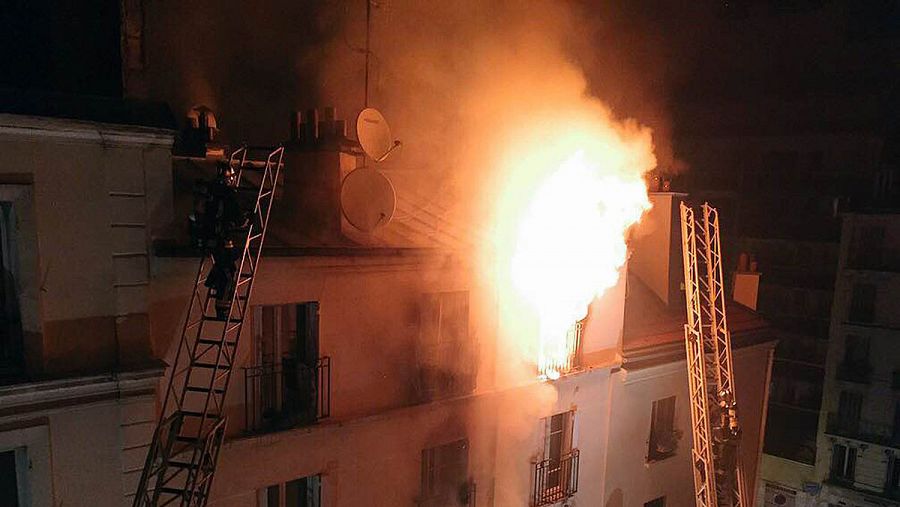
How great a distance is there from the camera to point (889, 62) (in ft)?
85.1

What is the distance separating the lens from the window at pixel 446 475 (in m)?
10.9

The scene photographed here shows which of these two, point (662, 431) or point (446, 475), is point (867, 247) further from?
point (446, 475)

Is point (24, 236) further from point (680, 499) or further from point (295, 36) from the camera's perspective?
point (680, 499)

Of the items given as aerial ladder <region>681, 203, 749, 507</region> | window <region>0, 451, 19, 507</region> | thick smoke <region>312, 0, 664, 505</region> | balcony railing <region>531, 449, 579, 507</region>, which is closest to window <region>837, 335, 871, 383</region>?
aerial ladder <region>681, 203, 749, 507</region>

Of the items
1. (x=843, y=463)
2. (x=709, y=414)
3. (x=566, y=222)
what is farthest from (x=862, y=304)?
(x=566, y=222)

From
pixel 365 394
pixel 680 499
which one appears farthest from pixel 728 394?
pixel 365 394

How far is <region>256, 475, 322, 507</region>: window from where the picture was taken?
9.26 m

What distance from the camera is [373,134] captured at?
10242 millimetres

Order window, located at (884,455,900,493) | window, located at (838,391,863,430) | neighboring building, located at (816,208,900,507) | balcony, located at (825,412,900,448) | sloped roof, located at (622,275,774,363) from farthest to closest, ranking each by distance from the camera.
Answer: window, located at (838,391,863,430)
balcony, located at (825,412,900,448)
neighboring building, located at (816,208,900,507)
window, located at (884,455,900,493)
sloped roof, located at (622,275,774,363)

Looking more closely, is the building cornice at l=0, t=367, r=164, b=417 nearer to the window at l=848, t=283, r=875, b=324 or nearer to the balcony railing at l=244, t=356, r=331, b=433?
the balcony railing at l=244, t=356, r=331, b=433

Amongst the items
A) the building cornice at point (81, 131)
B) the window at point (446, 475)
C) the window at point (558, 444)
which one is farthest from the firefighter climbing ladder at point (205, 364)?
the window at point (558, 444)

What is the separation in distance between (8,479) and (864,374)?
2960cm

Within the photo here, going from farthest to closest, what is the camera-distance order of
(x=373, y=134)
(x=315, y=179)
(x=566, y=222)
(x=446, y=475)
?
1. (x=566, y=222)
2. (x=446, y=475)
3. (x=373, y=134)
4. (x=315, y=179)

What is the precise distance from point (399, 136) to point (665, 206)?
694 cm
